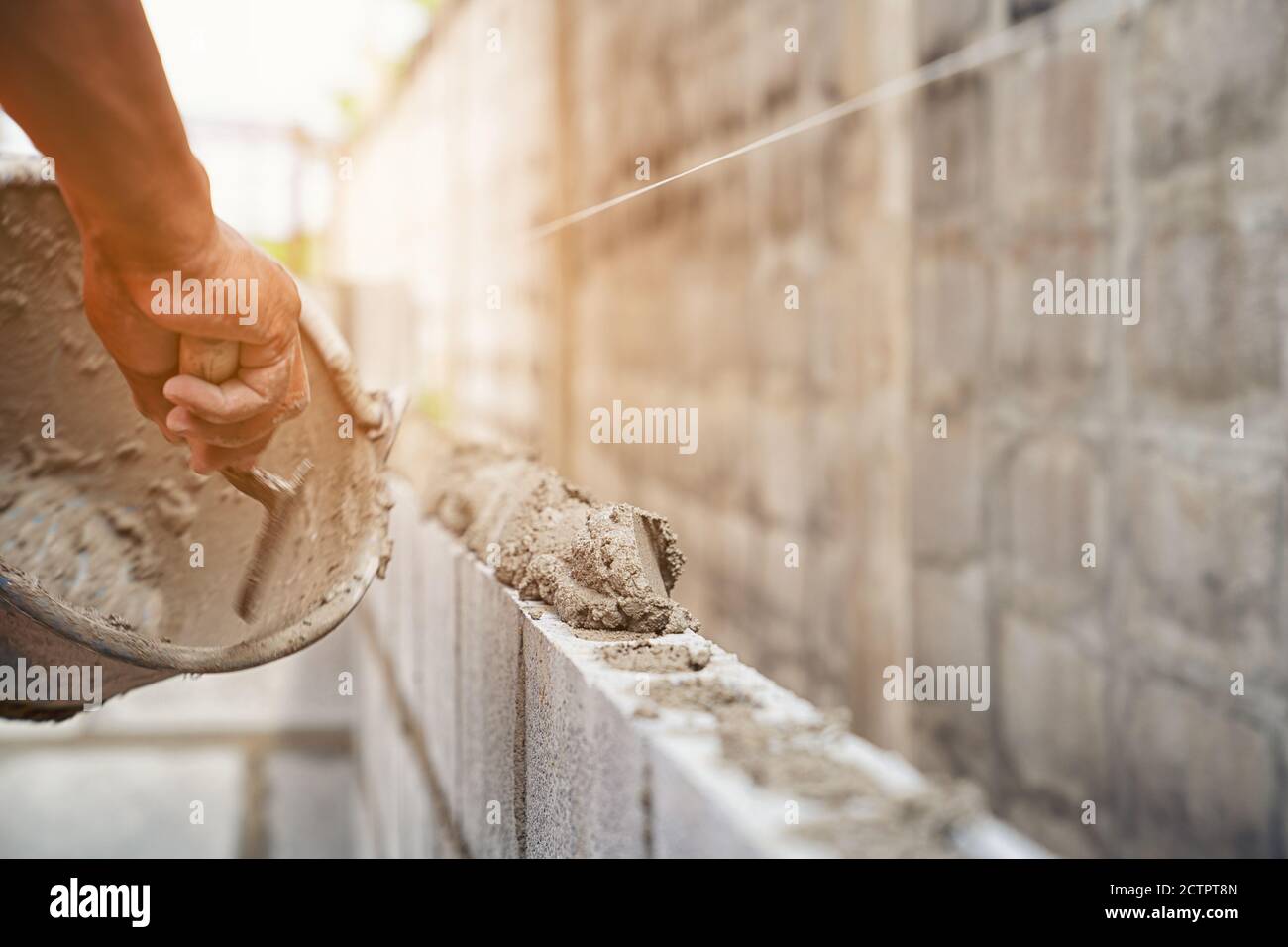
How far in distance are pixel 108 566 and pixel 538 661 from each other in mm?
1221

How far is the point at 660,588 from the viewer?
7.08 feet

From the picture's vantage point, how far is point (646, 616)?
204cm

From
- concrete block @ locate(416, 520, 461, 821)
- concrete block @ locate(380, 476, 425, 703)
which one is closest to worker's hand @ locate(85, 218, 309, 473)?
concrete block @ locate(416, 520, 461, 821)

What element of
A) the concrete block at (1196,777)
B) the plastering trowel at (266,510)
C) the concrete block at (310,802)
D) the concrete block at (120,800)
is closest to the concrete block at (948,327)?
the concrete block at (1196,777)

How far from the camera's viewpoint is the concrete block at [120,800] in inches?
280

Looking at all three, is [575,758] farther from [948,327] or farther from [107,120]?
[948,327]

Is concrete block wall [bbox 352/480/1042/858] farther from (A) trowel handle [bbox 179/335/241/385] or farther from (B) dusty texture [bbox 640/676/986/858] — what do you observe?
(A) trowel handle [bbox 179/335/241/385]

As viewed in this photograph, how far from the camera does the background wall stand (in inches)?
93.4

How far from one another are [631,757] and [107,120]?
3.81ft

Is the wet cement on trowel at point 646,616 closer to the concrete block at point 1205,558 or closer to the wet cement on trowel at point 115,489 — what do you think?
the wet cement on trowel at point 115,489

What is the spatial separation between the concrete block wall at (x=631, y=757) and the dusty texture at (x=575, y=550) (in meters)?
0.05
